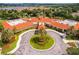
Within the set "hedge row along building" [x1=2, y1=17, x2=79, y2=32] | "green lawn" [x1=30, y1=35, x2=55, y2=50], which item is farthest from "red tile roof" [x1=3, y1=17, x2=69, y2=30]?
"green lawn" [x1=30, y1=35, x2=55, y2=50]

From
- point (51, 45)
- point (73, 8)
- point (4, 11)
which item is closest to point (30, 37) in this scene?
point (51, 45)

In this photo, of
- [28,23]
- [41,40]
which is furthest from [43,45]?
[28,23]

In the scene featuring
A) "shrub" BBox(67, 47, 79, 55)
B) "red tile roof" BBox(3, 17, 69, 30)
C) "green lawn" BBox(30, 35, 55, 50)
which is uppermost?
"red tile roof" BBox(3, 17, 69, 30)

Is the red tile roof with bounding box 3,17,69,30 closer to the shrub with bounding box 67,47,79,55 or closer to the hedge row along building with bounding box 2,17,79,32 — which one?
the hedge row along building with bounding box 2,17,79,32

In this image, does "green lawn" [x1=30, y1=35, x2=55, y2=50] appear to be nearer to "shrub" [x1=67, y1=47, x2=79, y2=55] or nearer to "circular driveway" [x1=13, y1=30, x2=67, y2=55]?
"circular driveway" [x1=13, y1=30, x2=67, y2=55]

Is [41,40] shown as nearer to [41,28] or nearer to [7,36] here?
[41,28]

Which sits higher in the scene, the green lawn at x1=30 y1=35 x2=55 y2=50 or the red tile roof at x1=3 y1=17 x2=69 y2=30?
the red tile roof at x1=3 y1=17 x2=69 y2=30
